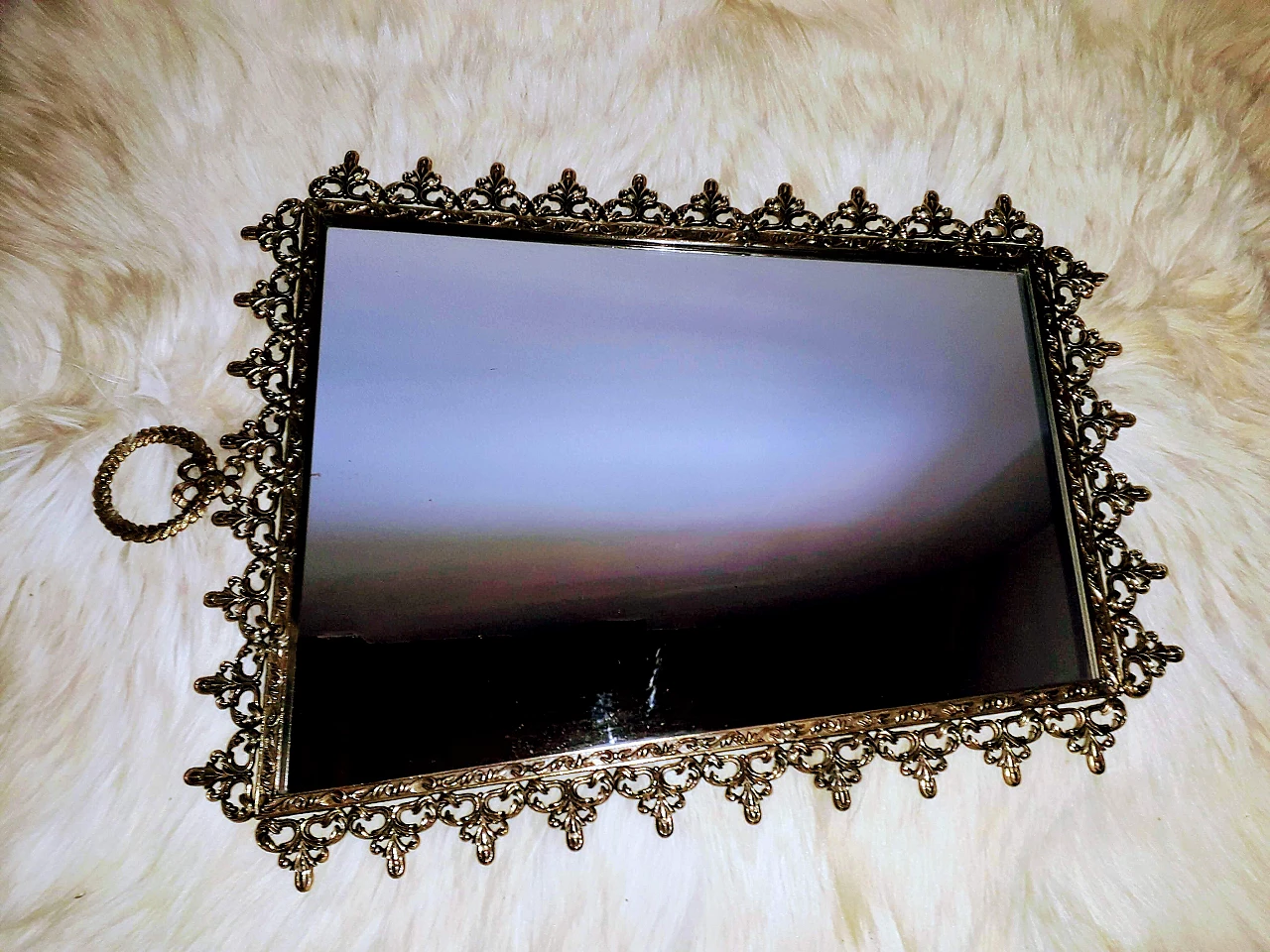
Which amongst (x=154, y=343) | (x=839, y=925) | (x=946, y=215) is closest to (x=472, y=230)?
(x=154, y=343)

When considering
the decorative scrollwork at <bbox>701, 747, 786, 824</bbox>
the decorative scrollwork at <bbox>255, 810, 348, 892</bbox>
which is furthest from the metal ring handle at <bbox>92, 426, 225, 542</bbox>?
the decorative scrollwork at <bbox>701, 747, 786, 824</bbox>

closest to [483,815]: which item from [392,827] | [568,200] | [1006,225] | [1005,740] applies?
[392,827]

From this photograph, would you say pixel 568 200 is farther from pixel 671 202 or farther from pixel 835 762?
pixel 835 762

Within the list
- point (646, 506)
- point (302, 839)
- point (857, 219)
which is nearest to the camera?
point (302, 839)

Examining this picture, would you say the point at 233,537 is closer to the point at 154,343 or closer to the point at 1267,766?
the point at 154,343

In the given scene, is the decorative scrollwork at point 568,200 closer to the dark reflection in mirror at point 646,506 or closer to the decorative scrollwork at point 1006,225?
the dark reflection in mirror at point 646,506
